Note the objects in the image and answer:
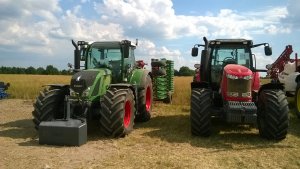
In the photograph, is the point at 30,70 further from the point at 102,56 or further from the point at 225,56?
the point at 225,56

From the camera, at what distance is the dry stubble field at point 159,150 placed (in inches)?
250

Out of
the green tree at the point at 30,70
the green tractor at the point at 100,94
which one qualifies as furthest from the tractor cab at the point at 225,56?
the green tree at the point at 30,70

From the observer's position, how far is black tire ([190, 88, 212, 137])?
8.36 metres

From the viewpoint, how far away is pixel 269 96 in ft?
27.2

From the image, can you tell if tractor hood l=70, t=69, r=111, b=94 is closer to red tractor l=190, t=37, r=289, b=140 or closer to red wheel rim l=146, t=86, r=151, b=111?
red tractor l=190, t=37, r=289, b=140

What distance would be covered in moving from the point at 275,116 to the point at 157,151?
2.68 m

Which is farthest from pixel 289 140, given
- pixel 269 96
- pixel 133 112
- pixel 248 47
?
pixel 133 112

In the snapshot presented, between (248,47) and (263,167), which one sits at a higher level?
(248,47)

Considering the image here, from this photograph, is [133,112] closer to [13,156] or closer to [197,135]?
[197,135]

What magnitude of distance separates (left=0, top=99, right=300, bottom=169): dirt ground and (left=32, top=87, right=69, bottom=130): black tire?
1.57 ft

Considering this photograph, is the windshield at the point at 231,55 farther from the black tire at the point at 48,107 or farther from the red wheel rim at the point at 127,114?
the black tire at the point at 48,107

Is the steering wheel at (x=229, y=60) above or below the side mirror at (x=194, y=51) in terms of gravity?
below

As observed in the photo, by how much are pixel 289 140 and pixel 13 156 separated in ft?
18.5

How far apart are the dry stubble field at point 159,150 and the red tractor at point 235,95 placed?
372mm
